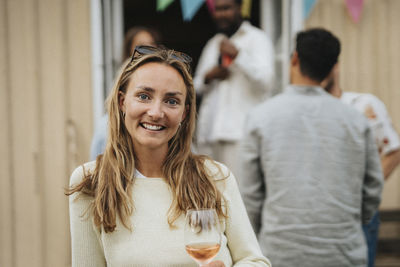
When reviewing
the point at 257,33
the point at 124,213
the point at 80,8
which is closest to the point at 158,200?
the point at 124,213

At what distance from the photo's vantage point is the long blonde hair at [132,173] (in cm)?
178

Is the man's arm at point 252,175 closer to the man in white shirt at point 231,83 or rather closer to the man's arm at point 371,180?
the man's arm at point 371,180

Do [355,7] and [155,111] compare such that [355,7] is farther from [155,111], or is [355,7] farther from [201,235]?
[201,235]

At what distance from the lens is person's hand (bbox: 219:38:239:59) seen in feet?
12.5

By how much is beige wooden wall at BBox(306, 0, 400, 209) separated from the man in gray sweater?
1.90 meters

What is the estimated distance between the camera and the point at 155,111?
71.7 inches

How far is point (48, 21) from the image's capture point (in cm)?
413

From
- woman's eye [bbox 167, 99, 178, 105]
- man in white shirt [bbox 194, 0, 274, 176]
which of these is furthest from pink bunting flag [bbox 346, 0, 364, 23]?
woman's eye [bbox 167, 99, 178, 105]

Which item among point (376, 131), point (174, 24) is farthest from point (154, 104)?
point (174, 24)

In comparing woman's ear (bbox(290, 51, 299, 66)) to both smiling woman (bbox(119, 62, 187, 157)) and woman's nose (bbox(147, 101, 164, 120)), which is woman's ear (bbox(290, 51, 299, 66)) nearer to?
smiling woman (bbox(119, 62, 187, 157))

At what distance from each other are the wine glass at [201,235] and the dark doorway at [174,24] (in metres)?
5.19

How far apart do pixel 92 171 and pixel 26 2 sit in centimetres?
276

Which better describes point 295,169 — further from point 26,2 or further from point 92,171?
point 26,2

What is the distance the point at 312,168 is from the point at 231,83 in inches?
64.2
